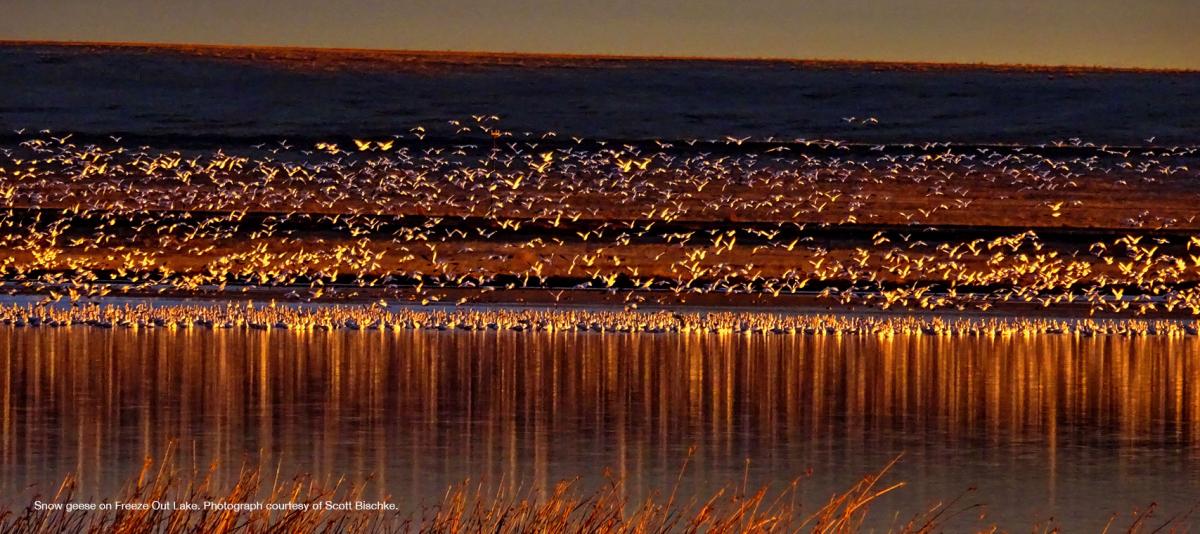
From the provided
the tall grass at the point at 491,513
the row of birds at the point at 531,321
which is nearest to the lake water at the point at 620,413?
the tall grass at the point at 491,513

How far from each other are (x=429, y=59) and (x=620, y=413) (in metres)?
43.2

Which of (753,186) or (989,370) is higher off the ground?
(753,186)

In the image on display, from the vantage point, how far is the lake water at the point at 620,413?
20422 mm

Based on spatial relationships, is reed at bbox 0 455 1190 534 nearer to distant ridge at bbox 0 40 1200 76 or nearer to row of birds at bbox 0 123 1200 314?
row of birds at bbox 0 123 1200 314

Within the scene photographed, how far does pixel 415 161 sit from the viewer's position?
5562cm

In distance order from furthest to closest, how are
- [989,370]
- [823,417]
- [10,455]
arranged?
[989,370] → [823,417] → [10,455]

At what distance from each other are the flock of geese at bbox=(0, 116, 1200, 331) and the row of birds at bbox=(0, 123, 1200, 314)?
0.24 ft

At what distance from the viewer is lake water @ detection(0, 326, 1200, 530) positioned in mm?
20422

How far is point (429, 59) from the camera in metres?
67.8

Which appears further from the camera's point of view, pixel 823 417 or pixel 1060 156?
pixel 1060 156

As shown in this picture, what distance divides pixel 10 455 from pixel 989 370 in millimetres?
15940

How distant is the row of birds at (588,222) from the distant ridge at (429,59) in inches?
393

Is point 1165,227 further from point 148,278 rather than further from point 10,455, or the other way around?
point 10,455

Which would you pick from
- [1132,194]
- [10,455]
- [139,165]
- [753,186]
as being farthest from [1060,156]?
[10,455]
